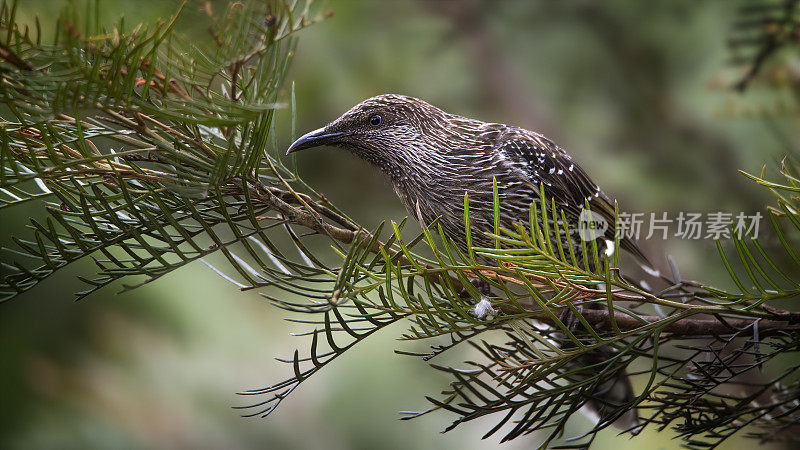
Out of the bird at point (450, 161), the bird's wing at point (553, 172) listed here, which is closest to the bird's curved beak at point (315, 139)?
the bird at point (450, 161)

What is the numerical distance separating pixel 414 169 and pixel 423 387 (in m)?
0.91

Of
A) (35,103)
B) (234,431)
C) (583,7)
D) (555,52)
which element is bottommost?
(234,431)

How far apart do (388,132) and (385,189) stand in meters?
0.84

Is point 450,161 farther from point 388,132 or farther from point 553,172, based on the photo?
point 553,172

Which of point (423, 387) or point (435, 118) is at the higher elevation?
point (435, 118)

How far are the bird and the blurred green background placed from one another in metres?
0.31

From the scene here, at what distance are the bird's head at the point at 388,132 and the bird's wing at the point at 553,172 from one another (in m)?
0.13

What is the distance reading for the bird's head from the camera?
1161mm

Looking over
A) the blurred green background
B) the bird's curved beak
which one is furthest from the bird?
the blurred green background

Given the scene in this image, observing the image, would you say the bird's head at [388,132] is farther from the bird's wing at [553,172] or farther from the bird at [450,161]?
the bird's wing at [553,172]

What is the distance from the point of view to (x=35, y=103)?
52 centimetres

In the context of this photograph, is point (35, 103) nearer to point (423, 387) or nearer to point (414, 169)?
Result: point (414, 169)

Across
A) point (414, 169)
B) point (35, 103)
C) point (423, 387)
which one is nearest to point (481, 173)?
Answer: point (414, 169)

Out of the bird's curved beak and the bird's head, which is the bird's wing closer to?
the bird's head
